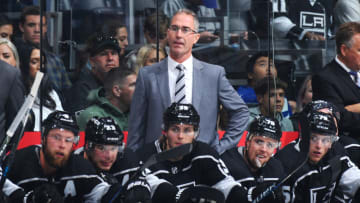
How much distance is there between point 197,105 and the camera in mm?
5887

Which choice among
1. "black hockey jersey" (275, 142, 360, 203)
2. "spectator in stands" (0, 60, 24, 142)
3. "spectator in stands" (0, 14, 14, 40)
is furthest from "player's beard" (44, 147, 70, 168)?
"black hockey jersey" (275, 142, 360, 203)

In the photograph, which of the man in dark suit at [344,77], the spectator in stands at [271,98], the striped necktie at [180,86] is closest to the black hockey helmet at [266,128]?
the spectator in stands at [271,98]

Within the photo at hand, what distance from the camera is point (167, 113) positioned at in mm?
5715

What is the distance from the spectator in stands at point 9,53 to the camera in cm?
632

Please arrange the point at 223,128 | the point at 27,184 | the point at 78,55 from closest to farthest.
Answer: the point at 27,184, the point at 223,128, the point at 78,55

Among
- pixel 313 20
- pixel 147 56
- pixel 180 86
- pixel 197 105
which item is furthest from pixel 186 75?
pixel 313 20

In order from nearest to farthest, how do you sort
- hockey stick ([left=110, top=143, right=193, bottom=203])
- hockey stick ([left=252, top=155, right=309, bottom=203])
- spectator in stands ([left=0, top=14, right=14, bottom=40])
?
hockey stick ([left=110, top=143, right=193, bottom=203]), hockey stick ([left=252, top=155, right=309, bottom=203]), spectator in stands ([left=0, top=14, right=14, bottom=40])

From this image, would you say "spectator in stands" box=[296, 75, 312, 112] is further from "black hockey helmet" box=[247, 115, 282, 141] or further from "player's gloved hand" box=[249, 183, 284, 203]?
"player's gloved hand" box=[249, 183, 284, 203]

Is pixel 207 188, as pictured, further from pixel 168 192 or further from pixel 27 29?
pixel 27 29

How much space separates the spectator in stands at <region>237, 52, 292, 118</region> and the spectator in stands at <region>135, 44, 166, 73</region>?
599mm

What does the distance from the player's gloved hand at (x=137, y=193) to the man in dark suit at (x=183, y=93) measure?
35cm

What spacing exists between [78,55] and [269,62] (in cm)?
134

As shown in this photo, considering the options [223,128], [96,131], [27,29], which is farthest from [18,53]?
[223,128]

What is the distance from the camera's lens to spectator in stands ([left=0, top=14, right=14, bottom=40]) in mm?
6422
